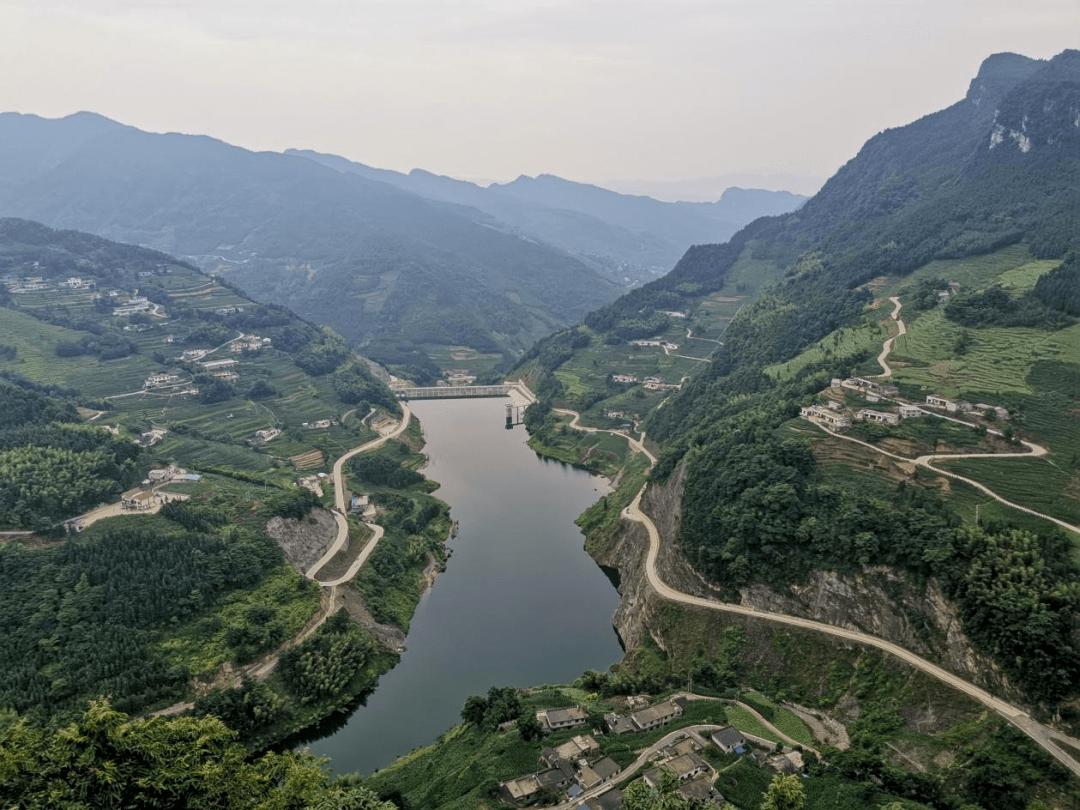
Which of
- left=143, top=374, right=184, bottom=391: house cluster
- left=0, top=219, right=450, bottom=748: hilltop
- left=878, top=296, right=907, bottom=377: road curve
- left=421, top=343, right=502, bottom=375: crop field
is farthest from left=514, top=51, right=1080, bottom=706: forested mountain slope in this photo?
left=143, top=374, right=184, bottom=391: house cluster

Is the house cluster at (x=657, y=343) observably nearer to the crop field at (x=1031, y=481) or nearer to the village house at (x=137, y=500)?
the crop field at (x=1031, y=481)

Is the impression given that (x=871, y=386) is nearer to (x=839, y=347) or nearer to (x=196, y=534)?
(x=839, y=347)

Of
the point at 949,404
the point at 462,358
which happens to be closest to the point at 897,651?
the point at 949,404

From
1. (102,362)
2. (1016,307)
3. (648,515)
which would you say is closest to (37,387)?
(102,362)

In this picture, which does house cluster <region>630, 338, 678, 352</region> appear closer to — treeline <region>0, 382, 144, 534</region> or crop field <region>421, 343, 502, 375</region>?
crop field <region>421, 343, 502, 375</region>

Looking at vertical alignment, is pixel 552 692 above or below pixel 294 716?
above

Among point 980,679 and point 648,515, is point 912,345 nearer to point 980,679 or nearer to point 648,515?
point 648,515
